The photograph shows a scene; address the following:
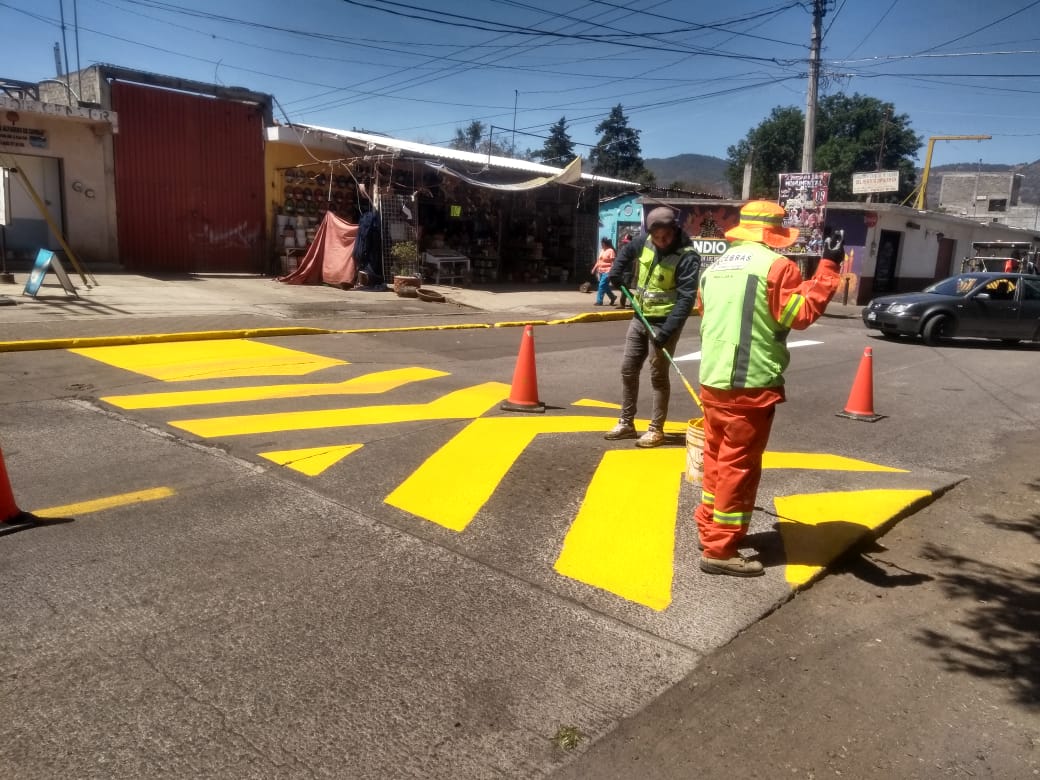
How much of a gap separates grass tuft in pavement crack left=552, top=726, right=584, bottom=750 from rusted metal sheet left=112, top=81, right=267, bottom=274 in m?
19.6

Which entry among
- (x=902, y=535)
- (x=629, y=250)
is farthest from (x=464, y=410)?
(x=902, y=535)

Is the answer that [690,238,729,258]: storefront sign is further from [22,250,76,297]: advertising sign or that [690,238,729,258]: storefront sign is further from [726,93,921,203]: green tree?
[726,93,921,203]: green tree

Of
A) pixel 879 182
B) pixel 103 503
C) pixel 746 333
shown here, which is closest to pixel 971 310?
pixel 746 333

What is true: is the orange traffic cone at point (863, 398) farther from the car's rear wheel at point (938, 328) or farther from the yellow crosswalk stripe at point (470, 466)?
the car's rear wheel at point (938, 328)

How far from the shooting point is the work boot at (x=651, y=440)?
660cm

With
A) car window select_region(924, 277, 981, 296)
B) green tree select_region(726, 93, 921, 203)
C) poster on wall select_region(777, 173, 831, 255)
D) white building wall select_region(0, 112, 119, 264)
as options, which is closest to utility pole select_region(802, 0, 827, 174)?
poster on wall select_region(777, 173, 831, 255)

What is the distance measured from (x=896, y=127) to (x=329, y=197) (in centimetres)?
6865

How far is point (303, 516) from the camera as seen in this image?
187 inches

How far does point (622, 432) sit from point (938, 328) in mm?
11025

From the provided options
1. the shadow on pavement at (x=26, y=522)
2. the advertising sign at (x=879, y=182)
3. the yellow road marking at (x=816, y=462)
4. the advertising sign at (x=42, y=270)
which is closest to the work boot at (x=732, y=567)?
the yellow road marking at (x=816, y=462)

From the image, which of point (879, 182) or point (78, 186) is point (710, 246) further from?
point (78, 186)

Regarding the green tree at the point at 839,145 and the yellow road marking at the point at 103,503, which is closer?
the yellow road marking at the point at 103,503

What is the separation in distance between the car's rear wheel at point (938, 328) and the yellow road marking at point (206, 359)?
11067 millimetres

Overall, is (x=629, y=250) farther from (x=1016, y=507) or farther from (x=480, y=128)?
(x=480, y=128)
